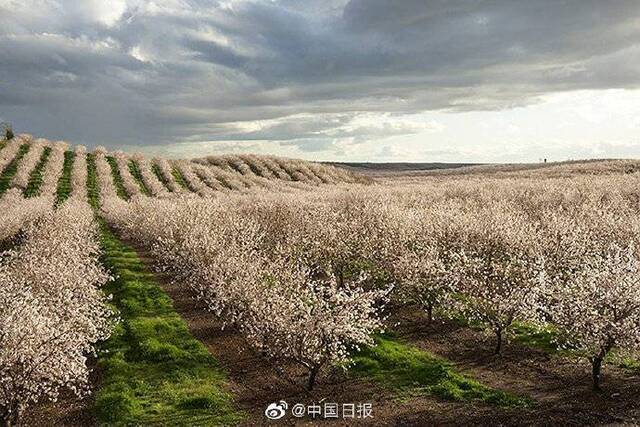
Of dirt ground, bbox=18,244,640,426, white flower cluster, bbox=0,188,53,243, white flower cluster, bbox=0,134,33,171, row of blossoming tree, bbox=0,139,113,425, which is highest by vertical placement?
white flower cluster, bbox=0,134,33,171

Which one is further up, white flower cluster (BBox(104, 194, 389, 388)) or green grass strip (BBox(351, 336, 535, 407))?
white flower cluster (BBox(104, 194, 389, 388))

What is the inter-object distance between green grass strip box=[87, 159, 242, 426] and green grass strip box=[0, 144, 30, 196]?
69.3 meters

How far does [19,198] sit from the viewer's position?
279 feet

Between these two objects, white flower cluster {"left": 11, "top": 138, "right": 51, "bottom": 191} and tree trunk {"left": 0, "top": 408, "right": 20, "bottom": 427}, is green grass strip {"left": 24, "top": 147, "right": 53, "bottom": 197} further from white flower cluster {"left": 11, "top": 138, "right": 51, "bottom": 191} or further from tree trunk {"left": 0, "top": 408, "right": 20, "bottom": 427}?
tree trunk {"left": 0, "top": 408, "right": 20, "bottom": 427}

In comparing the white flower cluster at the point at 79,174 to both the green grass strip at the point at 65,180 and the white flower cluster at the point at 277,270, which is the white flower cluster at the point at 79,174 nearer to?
the green grass strip at the point at 65,180

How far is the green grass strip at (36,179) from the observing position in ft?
313

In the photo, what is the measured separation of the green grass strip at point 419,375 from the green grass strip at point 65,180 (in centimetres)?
6985

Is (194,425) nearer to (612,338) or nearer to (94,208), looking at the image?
(612,338)

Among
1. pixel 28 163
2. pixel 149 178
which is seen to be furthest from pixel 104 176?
pixel 28 163

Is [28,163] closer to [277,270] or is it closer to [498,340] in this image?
[277,270]

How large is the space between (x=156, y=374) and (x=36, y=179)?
89.1 metres

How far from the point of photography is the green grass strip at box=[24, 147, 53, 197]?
95.2m

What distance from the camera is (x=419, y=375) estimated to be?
2783cm

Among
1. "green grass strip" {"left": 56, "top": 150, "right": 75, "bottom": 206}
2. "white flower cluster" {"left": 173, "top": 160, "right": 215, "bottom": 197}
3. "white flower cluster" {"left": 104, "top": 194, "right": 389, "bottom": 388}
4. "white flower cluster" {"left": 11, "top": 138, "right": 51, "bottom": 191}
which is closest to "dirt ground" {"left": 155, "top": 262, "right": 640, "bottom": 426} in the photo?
"white flower cluster" {"left": 104, "top": 194, "right": 389, "bottom": 388}
